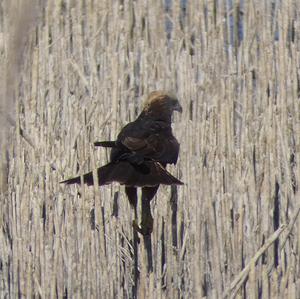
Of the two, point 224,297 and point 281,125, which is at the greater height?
point 281,125

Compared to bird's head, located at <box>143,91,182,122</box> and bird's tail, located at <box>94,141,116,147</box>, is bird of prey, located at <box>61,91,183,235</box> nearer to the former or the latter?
bird's tail, located at <box>94,141,116,147</box>

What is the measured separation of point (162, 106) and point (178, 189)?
0.72m

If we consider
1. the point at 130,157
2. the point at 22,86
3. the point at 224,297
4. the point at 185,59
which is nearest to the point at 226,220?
the point at 224,297

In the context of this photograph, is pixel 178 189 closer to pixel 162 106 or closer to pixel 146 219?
pixel 146 219

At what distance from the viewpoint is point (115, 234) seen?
131 inches

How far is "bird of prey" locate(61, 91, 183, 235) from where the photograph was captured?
316cm

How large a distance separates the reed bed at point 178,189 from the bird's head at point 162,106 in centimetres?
11

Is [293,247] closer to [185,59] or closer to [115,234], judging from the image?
[115,234]

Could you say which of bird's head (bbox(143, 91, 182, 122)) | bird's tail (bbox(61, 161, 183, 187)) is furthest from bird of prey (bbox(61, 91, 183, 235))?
bird's head (bbox(143, 91, 182, 122))

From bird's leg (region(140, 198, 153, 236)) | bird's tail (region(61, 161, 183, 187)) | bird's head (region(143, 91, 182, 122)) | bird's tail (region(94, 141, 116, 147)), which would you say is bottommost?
bird's leg (region(140, 198, 153, 236))

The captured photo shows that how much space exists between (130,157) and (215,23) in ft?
6.83

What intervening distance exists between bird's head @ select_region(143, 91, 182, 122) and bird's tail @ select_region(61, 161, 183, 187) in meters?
0.68

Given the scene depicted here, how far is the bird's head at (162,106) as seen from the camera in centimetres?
399

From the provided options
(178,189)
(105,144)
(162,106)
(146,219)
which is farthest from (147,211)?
(162,106)
